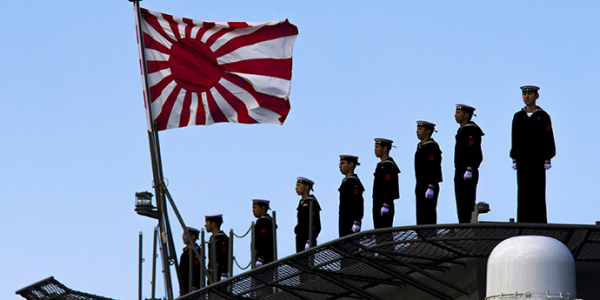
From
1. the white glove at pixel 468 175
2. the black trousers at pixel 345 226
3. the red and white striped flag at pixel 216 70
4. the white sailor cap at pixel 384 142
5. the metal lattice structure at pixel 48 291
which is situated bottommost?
the metal lattice structure at pixel 48 291

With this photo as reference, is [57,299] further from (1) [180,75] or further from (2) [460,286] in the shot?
(2) [460,286]

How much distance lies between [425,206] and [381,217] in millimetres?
838

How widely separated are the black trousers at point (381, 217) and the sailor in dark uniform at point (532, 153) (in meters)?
2.18

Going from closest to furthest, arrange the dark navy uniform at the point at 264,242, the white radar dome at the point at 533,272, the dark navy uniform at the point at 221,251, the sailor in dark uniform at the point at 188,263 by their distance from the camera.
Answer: the white radar dome at the point at 533,272 < the dark navy uniform at the point at 264,242 < the dark navy uniform at the point at 221,251 < the sailor in dark uniform at the point at 188,263

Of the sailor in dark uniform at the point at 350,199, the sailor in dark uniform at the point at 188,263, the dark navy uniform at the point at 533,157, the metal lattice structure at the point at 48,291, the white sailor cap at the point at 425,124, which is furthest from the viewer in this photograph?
the sailor in dark uniform at the point at 188,263

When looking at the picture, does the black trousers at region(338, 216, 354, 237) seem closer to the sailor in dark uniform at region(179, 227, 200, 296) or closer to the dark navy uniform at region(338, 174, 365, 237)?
the dark navy uniform at region(338, 174, 365, 237)

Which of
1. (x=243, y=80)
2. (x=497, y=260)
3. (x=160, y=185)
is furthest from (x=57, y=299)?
(x=497, y=260)

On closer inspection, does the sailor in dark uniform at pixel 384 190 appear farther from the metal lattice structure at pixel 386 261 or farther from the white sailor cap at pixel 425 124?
the metal lattice structure at pixel 386 261

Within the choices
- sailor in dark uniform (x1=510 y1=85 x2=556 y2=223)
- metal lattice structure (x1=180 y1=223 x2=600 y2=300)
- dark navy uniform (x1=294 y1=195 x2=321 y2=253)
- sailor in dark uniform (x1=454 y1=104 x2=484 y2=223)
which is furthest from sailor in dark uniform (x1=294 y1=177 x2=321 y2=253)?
sailor in dark uniform (x1=510 y1=85 x2=556 y2=223)

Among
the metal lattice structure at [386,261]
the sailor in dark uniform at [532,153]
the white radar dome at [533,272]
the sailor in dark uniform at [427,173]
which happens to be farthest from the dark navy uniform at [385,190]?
the white radar dome at [533,272]

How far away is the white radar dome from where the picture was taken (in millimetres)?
5723

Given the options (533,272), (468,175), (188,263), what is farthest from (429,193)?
(533,272)

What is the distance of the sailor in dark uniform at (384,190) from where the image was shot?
49.9ft

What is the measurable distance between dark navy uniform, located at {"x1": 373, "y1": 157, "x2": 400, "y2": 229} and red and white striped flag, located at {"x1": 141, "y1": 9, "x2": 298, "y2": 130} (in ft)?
6.58
